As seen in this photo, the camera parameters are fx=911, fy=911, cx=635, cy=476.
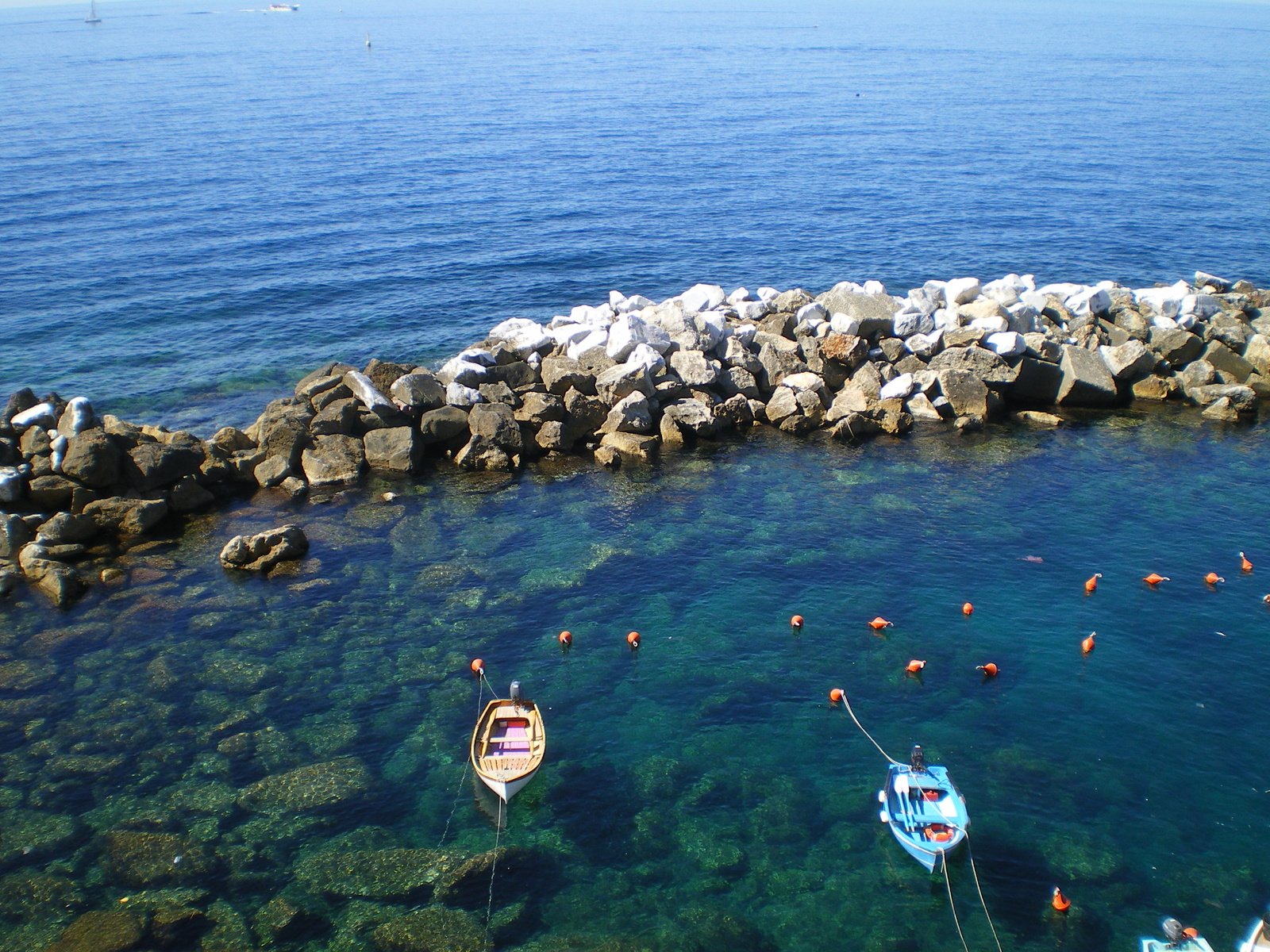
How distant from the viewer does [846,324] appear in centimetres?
4381

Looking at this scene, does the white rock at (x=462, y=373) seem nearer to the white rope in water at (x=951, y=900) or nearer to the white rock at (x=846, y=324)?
the white rock at (x=846, y=324)

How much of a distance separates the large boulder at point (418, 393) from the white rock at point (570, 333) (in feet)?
21.9

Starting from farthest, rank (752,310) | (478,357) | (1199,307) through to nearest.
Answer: (752,310) < (1199,307) < (478,357)

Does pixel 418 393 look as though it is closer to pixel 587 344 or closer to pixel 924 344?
pixel 587 344

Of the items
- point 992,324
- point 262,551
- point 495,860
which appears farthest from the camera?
point 992,324

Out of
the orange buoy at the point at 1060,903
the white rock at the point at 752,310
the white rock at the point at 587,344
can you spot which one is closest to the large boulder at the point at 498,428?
the white rock at the point at 587,344

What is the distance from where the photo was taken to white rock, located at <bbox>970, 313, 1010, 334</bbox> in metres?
43.6

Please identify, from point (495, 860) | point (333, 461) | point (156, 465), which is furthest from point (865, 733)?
point (156, 465)

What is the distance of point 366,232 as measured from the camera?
65.9 m

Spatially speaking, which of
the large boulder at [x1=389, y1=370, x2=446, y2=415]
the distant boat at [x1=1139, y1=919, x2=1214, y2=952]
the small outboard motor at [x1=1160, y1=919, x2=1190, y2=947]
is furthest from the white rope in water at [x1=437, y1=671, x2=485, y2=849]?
the large boulder at [x1=389, y1=370, x2=446, y2=415]

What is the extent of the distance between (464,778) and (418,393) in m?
20.5

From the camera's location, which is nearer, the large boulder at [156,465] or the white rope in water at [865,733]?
the white rope in water at [865,733]

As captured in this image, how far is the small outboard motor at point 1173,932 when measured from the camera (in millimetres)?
17891

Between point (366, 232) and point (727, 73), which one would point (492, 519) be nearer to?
point (366, 232)
